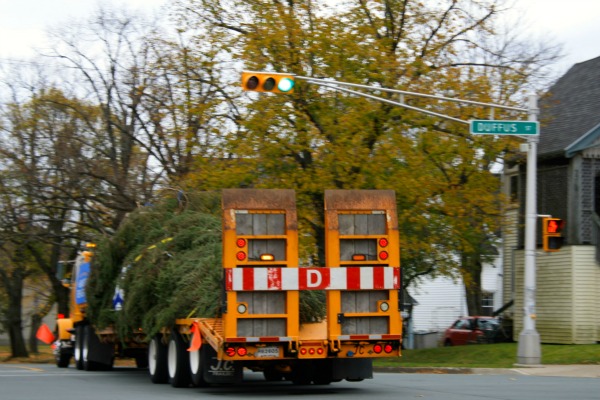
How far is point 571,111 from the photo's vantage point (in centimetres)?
3125

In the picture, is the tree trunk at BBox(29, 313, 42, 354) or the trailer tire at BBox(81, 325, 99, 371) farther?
the tree trunk at BBox(29, 313, 42, 354)

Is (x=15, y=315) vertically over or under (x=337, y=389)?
under

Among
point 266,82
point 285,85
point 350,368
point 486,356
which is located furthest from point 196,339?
point 486,356

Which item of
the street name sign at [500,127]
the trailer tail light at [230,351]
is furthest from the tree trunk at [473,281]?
the trailer tail light at [230,351]

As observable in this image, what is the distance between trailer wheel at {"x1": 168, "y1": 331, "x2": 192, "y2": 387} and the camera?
634 inches

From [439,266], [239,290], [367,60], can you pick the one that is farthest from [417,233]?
[239,290]

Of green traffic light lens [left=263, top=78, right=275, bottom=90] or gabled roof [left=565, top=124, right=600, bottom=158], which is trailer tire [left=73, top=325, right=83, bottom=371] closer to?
green traffic light lens [left=263, top=78, right=275, bottom=90]

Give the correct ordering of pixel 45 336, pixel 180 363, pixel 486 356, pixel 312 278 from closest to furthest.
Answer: pixel 312 278, pixel 180 363, pixel 45 336, pixel 486 356

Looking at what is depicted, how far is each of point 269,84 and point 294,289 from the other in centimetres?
713

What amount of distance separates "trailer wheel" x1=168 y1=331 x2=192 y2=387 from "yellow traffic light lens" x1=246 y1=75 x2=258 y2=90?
19.7 feet

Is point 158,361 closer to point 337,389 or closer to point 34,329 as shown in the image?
point 337,389

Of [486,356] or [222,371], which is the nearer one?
[222,371]

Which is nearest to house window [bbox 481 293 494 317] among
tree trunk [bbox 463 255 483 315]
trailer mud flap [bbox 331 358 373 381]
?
tree trunk [bbox 463 255 483 315]

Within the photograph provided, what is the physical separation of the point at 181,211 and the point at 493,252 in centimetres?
2200
